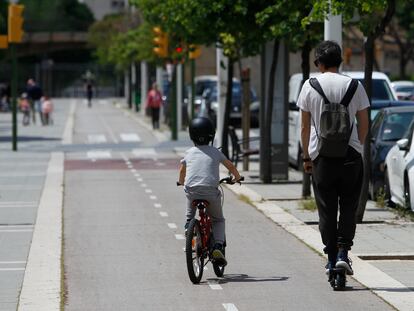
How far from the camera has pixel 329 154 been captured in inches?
425

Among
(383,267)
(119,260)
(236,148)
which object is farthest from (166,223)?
(236,148)

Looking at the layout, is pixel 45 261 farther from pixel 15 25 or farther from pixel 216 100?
pixel 216 100

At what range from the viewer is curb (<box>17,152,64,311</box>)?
10578 millimetres

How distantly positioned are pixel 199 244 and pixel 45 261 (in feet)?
6.99

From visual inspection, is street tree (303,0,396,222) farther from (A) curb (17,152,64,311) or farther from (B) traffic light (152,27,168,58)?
(B) traffic light (152,27,168,58)

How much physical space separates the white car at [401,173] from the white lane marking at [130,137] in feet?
75.3

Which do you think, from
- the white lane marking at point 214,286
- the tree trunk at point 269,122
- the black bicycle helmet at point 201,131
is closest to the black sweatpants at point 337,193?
the white lane marking at point 214,286

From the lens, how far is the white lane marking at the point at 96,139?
40.7m

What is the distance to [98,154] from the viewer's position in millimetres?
33156

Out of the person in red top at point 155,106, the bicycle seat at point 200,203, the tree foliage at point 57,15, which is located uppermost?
the tree foliage at point 57,15

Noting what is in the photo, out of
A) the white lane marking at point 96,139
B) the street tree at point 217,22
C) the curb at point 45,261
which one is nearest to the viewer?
the curb at point 45,261

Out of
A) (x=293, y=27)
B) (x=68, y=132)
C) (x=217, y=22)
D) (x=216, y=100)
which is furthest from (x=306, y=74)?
(x=216, y=100)

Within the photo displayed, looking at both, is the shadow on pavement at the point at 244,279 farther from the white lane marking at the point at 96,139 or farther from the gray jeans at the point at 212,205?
the white lane marking at the point at 96,139

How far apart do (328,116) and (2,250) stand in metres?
4.76
